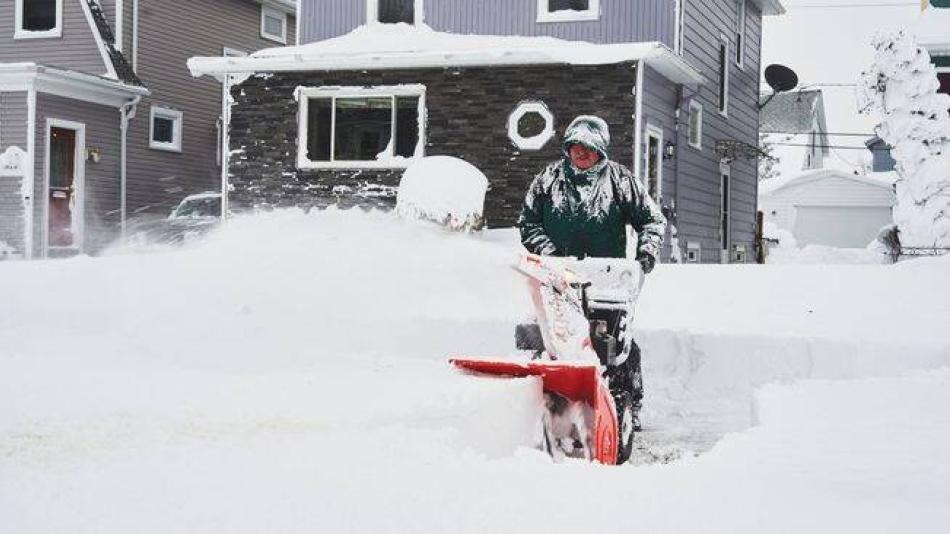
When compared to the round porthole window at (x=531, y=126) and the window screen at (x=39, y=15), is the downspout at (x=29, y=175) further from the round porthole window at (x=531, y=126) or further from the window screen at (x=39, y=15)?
the round porthole window at (x=531, y=126)

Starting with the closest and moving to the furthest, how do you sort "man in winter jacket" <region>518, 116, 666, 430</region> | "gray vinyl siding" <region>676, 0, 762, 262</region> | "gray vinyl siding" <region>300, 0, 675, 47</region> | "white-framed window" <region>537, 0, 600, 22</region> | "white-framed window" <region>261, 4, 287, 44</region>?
"man in winter jacket" <region>518, 116, 666, 430</region>
"gray vinyl siding" <region>300, 0, 675, 47</region>
"white-framed window" <region>537, 0, 600, 22</region>
"gray vinyl siding" <region>676, 0, 762, 262</region>
"white-framed window" <region>261, 4, 287, 44</region>

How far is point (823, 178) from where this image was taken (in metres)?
37.8

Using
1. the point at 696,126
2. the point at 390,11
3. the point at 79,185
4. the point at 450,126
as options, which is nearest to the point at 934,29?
the point at 696,126

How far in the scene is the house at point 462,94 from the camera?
1555 centimetres

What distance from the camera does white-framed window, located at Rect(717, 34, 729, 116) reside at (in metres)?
20.9

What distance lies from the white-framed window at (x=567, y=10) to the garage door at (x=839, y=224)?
23727mm

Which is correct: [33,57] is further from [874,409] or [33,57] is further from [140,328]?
[874,409]

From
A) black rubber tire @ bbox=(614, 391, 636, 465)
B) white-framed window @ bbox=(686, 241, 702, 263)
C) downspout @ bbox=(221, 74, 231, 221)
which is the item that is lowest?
black rubber tire @ bbox=(614, 391, 636, 465)

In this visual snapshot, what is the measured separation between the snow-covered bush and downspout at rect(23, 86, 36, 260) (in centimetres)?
1737

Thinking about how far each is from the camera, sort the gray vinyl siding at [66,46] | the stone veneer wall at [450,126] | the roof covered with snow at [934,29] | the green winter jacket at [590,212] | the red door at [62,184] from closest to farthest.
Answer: the green winter jacket at [590,212]
the stone veneer wall at [450,126]
the roof covered with snow at [934,29]
the red door at [62,184]
the gray vinyl siding at [66,46]

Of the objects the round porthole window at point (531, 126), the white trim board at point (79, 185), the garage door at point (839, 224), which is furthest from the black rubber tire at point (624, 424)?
the garage door at point (839, 224)

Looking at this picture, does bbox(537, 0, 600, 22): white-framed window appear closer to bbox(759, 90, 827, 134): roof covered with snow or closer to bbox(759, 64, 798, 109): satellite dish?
bbox(759, 64, 798, 109): satellite dish

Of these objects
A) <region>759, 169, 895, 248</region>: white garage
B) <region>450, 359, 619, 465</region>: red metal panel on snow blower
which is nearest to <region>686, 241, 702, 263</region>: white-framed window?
<region>450, 359, 619, 465</region>: red metal panel on snow blower

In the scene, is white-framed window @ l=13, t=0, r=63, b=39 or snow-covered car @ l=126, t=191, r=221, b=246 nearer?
snow-covered car @ l=126, t=191, r=221, b=246
